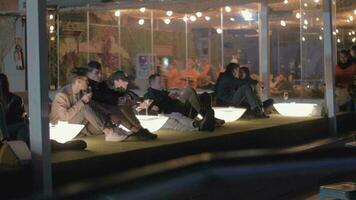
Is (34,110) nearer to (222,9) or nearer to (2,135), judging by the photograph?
(2,135)

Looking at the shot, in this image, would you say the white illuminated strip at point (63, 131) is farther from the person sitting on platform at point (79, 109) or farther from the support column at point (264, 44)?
the support column at point (264, 44)

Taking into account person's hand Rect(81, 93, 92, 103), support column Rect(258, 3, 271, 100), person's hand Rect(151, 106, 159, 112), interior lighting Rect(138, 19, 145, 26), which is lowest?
person's hand Rect(151, 106, 159, 112)

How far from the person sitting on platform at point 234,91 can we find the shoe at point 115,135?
411 cm

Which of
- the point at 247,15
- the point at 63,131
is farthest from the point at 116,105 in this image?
the point at 247,15

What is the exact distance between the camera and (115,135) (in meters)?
8.29

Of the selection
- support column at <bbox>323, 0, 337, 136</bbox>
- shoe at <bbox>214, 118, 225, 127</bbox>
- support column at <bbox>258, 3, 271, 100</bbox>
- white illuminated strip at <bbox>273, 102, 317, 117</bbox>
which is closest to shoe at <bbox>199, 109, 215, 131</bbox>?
shoe at <bbox>214, 118, 225, 127</bbox>

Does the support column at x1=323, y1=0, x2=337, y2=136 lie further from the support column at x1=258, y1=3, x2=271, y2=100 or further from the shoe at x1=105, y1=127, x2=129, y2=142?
the shoe at x1=105, y1=127, x2=129, y2=142

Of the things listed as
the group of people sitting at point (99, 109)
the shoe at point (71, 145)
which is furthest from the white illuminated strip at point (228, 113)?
the shoe at point (71, 145)

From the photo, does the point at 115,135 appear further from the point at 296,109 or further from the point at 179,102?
the point at 296,109

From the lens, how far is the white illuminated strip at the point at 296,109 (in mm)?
12477

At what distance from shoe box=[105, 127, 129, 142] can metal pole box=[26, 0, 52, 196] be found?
1994 mm

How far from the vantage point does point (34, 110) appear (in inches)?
249

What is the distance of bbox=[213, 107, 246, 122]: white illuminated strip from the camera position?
36.9 ft

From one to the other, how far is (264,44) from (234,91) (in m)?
3.93
